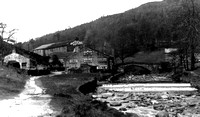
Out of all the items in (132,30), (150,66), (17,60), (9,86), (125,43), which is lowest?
(9,86)

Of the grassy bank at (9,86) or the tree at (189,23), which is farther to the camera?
the tree at (189,23)

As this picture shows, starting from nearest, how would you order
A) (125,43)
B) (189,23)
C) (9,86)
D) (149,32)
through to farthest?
(9,86) → (189,23) → (125,43) → (149,32)

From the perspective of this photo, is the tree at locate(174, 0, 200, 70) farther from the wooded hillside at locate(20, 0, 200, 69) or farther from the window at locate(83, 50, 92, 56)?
the window at locate(83, 50, 92, 56)

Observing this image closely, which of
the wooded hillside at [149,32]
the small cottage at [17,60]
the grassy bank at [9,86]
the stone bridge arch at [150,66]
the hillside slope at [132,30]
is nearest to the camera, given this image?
the grassy bank at [9,86]

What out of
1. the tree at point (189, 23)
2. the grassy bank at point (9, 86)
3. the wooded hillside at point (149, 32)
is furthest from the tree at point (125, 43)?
the grassy bank at point (9, 86)

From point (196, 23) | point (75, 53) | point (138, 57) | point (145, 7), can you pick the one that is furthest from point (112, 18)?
point (196, 23)

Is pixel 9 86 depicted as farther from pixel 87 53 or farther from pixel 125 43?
pixel 125 43

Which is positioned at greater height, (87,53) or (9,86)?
(87,53)

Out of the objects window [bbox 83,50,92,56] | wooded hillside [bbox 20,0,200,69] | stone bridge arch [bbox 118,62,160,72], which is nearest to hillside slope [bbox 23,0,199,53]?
wooded hillside [bbox 20,0,200,69]

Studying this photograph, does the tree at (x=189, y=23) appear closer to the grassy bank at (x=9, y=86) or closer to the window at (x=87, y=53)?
the grassy bank at (x=9, y=86)

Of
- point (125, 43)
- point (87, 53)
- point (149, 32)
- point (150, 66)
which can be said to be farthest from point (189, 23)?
point (149, 32)

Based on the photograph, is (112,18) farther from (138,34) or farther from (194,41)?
(194,41)

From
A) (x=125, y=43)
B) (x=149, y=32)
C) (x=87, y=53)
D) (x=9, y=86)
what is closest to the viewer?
(x=9, y=86)
